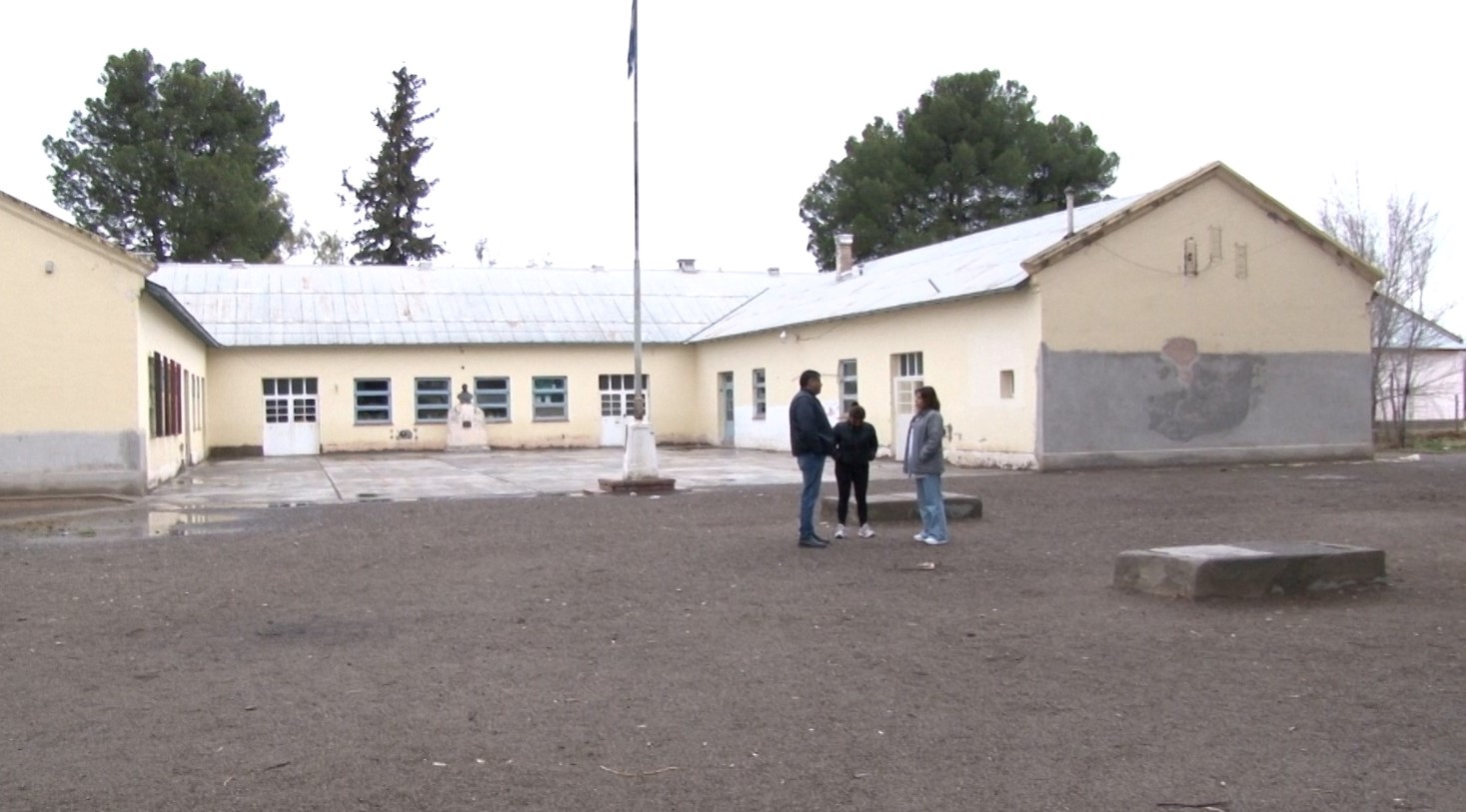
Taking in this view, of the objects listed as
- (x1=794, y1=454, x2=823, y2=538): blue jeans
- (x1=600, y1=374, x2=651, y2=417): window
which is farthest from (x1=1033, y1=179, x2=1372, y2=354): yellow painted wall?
(x1=600, y1=374, x2=651, y2=417): window

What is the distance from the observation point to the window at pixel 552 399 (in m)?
37.7

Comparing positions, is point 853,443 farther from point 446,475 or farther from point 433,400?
point 433,400

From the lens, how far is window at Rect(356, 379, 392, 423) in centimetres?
3644

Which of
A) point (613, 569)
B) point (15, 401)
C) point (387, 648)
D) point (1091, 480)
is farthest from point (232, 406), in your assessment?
point (387, 648)

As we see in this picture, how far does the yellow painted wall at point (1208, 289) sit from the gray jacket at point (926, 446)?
35.3ft

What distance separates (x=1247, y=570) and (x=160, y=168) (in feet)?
148

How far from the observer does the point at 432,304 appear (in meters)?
38.8

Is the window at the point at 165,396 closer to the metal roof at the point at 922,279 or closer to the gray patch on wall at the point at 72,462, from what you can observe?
the gray patch on wall at the point at 72,462

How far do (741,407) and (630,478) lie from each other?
15.8m

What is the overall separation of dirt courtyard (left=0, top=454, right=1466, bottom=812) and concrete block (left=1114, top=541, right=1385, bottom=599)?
13cm

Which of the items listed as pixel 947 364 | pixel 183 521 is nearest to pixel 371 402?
pixel 947 364

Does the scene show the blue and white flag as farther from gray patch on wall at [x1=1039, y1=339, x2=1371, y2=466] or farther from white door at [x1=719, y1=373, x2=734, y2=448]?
white door at [x1=719, y1=373, x2=734, y2=448]

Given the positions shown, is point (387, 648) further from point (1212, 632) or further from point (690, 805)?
point (1212, 632)

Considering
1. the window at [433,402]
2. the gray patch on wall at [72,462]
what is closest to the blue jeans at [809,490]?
the gray patch on wall at [72,462]
